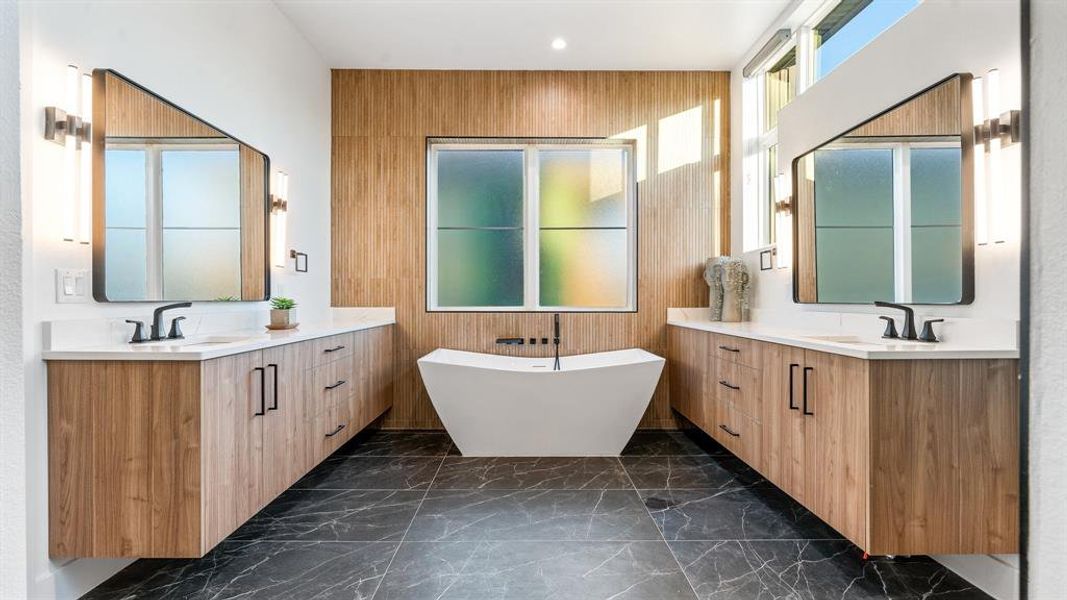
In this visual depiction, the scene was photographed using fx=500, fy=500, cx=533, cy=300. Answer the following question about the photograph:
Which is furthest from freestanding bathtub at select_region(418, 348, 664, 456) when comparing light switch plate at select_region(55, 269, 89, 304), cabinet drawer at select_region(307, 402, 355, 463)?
light switch plate at select_region(55, 269, 89, 304)

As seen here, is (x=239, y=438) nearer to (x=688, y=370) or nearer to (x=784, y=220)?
(x=688, y=370)

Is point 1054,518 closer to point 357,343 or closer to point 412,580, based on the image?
point 412,580

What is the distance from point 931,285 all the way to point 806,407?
639 millimetres

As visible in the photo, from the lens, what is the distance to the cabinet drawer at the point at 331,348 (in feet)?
7.90

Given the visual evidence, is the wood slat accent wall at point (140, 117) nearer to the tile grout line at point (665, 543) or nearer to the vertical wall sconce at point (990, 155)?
the tile grout line at point (665, 543)

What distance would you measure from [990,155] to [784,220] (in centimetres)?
128

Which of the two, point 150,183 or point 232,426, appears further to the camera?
point 150,183

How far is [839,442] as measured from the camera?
1.68 m

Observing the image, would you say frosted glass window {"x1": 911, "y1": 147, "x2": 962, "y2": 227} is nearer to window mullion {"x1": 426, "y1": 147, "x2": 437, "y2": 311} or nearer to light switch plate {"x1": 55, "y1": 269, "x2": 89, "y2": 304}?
window mullion {"x1": 426, "y1": 147, "x2": 437, "y2": 311}

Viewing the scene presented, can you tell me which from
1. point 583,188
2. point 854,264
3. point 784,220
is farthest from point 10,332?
point 583,188

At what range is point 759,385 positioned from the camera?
89.2 inches

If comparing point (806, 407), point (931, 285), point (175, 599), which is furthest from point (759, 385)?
point (175, 599)

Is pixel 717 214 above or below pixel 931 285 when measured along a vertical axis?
above

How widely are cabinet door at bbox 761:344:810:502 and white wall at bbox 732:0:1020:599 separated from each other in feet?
1.63
